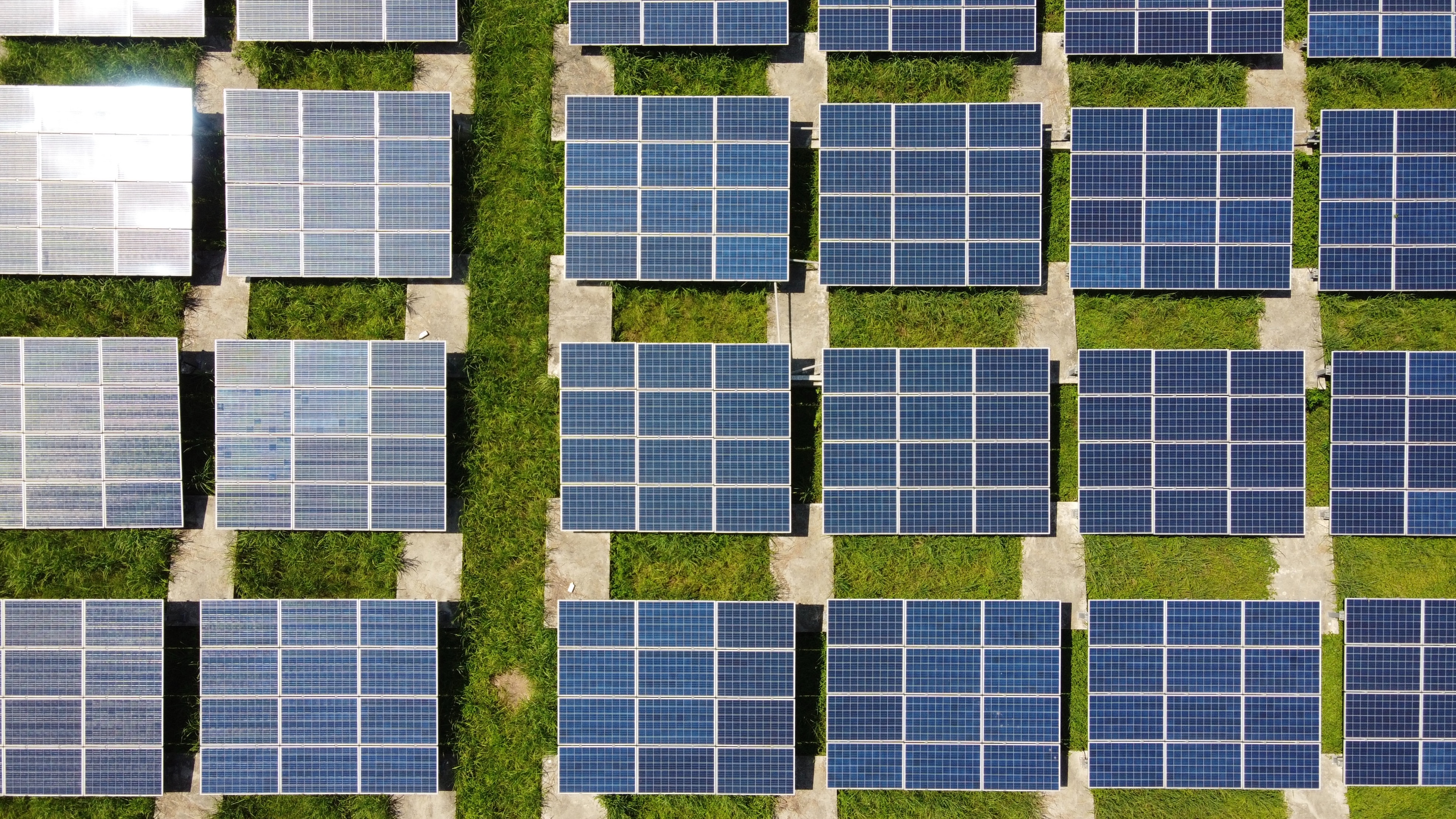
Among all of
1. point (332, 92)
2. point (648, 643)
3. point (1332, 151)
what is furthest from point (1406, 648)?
point (332, 92)

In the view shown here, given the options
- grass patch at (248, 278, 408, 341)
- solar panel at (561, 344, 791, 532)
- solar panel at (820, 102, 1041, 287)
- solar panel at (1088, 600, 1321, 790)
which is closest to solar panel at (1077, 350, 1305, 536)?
solar panel at (1088, 600, 1321, 790)

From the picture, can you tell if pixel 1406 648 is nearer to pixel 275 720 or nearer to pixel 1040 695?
pixel 1040 695

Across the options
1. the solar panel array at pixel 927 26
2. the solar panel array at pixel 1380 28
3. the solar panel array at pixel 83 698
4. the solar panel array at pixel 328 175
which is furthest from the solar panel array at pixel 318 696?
the solar panel array at pixel 1380 28

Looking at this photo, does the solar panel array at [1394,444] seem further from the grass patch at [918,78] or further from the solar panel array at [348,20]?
the solar panel array at [348,20]

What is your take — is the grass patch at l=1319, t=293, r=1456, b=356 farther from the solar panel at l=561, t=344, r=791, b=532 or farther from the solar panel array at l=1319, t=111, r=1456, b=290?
the solar panel at l=561, t=344, r=791, b=532

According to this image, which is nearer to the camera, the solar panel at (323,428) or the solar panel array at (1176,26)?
the solar panel at (323,428)

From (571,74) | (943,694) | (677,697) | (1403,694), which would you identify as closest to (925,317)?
(943,694)

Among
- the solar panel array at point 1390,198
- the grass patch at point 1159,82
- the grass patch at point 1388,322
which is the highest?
the grass patch at point 1159,82
